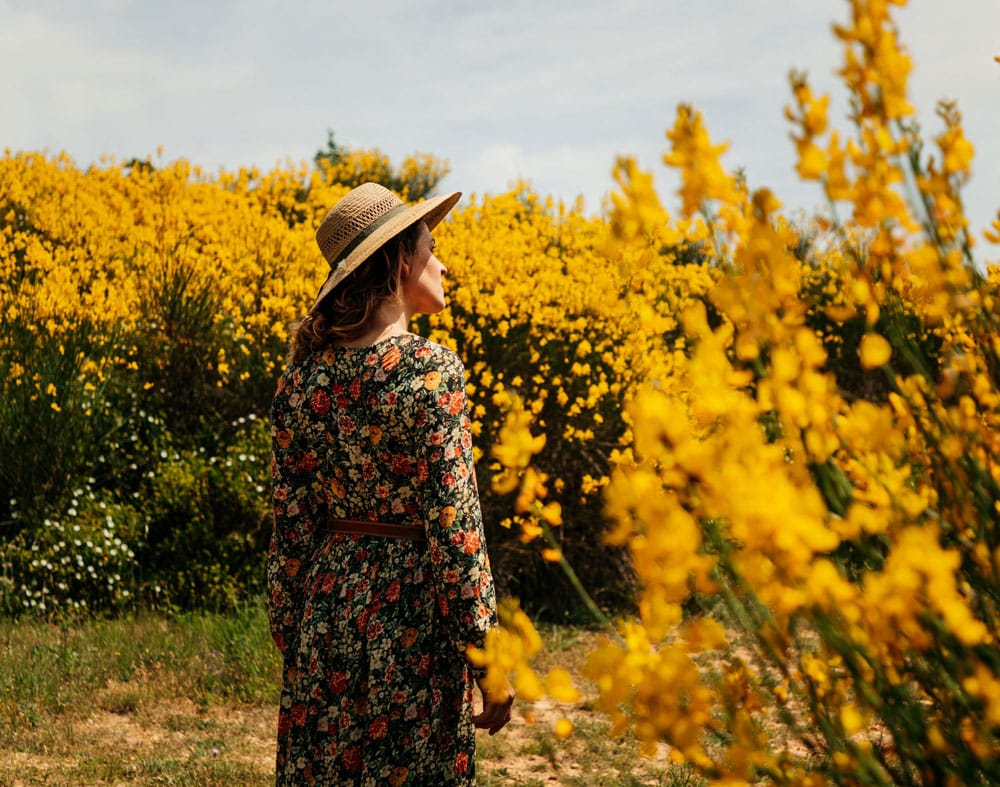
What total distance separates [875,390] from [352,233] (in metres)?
8.10

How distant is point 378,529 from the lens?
2125 millimetres

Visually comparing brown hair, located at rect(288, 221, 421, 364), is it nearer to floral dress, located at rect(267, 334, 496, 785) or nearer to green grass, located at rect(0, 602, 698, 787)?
floral dress, located at rect(267, 334, 496, 785)

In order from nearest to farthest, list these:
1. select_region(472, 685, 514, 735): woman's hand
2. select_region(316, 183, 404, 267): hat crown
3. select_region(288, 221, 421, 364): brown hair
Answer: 1. select_region(472, 685, 514, 735): woman's hand
2. select_region(288, 221, 421, 364): brown hair
3. select_region(316, 183, 404, 267): hat crown

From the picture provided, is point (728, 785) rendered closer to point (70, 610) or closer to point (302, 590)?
point (302, 590)

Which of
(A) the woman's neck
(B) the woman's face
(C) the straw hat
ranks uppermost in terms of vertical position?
(C) the straw hat

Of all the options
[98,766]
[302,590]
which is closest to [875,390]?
[98,766]

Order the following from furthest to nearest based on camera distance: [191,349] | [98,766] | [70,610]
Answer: [191,349]
[70,610]
[98,766]

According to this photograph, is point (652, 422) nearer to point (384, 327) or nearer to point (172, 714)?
point (384, 327)

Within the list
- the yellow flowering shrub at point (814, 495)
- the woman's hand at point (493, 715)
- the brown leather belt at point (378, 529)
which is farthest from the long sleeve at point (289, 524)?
the yellow flowering shrub at point (814, 495)

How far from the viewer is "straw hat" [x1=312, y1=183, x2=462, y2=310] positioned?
2184 mm

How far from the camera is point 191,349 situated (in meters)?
6.26

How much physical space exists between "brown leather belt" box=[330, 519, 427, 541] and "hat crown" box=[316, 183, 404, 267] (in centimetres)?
59

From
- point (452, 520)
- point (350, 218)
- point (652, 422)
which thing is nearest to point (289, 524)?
point (452, 520)

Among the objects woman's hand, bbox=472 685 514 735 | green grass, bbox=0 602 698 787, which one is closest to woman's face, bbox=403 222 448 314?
woman's hand, bbox=472 685 514 735
